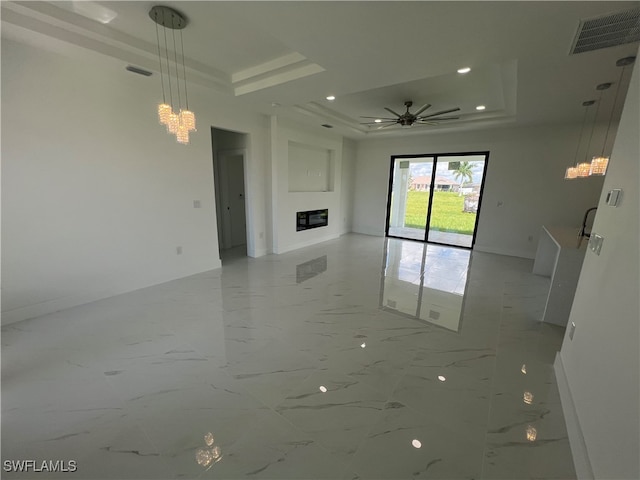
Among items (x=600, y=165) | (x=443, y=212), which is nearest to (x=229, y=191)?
(x=443, y=212)

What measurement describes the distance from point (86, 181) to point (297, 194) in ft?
12.1

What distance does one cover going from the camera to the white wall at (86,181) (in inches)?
104

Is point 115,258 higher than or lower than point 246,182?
lower

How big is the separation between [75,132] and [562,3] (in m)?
4.51

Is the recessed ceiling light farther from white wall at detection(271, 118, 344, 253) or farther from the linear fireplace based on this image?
the linear fireplace

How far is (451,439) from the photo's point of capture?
1.60 meters

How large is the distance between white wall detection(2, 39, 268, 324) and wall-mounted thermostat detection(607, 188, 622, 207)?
4.58m

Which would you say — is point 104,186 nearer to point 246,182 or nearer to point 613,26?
point 246,182

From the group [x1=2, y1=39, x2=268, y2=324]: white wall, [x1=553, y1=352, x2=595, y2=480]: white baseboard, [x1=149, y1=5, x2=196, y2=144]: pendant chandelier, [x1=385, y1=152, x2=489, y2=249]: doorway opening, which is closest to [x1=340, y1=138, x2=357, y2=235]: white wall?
[x1=385, y1=152, x2=489, y2=249]: doorway opening

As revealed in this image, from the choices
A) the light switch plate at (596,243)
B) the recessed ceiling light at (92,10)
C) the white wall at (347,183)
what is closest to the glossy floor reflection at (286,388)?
the light switch plate at (596,243)

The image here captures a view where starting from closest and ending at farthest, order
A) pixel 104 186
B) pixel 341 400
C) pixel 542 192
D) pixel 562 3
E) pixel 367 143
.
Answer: pixel 562 3 < pixel 341 400 < pixel 104 186 < pixel 542 192 < pixel 367 143

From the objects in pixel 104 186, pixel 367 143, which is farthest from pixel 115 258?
pixel 367 143

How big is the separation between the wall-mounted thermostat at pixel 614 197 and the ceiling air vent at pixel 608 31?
1236 millimetres

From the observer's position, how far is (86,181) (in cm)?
307
